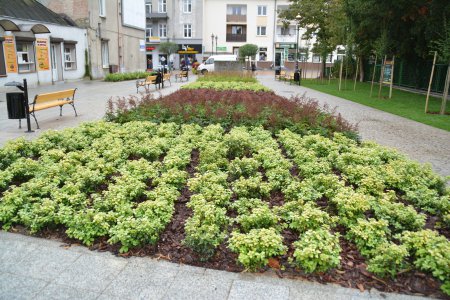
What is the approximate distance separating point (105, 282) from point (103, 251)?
1.84 feet

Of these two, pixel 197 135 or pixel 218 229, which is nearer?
pixel 218 229

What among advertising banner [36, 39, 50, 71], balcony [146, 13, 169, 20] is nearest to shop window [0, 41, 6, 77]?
advertising banner [36, 39, 50, 71]

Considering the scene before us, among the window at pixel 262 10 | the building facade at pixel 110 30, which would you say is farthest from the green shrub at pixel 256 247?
the window at pixel 262 10

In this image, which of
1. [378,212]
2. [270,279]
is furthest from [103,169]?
[378,212]

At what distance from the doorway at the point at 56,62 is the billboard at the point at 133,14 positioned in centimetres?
1173

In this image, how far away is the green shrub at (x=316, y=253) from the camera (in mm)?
3521

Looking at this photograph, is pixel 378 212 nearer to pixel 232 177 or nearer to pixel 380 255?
pixel 380 255

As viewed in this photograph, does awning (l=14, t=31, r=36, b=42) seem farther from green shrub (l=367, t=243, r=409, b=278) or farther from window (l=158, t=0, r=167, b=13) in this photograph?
window (l=158, t=0, r=167, b=13)

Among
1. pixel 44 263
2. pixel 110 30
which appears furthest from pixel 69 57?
pixel 44 263

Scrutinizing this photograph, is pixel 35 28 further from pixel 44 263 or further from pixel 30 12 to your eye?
pixel 44 263

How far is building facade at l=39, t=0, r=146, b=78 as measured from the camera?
29.6 meters

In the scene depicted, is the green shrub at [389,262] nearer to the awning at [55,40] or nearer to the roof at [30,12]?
the roof at [30,12]

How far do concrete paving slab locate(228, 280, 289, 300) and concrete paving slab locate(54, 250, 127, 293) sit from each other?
3.56ft

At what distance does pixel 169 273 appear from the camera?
3.64 m
